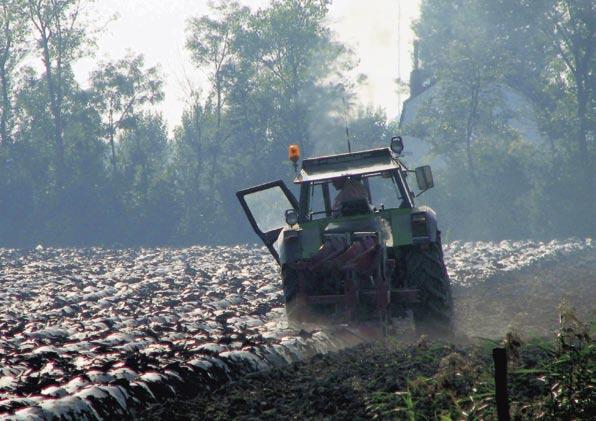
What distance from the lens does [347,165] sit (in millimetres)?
11586

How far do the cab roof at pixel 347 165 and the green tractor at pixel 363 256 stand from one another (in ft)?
0.04

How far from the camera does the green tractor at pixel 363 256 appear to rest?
10078 millimetres

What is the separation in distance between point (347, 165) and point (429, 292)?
2.05 meters

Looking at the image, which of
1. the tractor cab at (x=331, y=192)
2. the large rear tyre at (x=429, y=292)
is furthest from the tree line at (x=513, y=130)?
the large rear tyre at (x=429, y=292)

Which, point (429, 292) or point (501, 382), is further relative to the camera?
point (429, 292)

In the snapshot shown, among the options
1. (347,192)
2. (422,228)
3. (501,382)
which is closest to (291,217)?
(347,192)

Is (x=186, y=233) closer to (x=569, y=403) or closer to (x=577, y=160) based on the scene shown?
(x=577, y=160)

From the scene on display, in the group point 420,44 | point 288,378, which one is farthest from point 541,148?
point 288,378

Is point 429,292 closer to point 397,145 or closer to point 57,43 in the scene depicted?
point 397,145

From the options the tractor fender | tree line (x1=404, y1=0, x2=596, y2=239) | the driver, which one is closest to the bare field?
the tractor fender

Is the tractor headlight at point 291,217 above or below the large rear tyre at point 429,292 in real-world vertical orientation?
above

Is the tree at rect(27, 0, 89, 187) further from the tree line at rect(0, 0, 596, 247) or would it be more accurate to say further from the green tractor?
the green tractor

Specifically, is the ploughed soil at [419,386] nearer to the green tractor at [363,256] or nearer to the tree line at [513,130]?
the green tractor at [363,256]

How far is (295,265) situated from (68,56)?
172 feet
